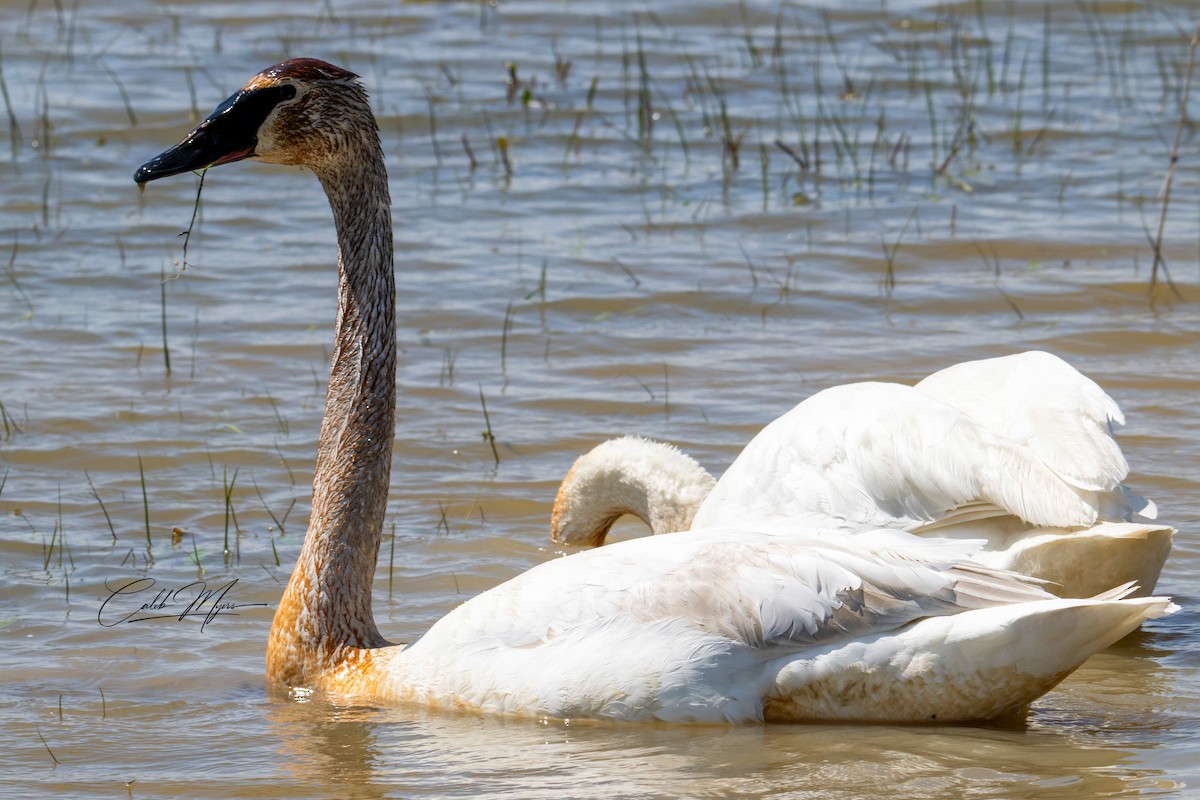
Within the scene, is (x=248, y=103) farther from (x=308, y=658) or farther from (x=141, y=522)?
(x=141, y=522)

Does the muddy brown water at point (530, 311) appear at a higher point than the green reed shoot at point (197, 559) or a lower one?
higher

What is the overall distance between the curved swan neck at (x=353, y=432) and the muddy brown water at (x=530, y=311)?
0.89 feet

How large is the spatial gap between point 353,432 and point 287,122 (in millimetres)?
938

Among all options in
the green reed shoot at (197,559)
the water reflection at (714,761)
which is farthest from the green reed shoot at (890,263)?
the water reflection at (714,761)

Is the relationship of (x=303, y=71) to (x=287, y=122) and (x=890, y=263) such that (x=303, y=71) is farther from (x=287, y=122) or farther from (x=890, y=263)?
(x=890, y=263)

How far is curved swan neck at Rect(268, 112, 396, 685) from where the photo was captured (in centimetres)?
547

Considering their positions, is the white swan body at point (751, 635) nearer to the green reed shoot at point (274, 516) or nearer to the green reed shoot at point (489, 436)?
the green reed shoot at point (274, 516)

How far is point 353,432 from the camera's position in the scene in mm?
5680

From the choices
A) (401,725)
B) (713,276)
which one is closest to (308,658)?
(401,725)

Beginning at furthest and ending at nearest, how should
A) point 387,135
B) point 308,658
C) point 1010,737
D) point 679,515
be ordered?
point 387,135 → point 679,515 → point 308,658 → point 1010,737

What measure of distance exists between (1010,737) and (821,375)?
12.6 ft

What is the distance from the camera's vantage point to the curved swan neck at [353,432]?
5.47 m

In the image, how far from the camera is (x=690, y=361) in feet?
29.1

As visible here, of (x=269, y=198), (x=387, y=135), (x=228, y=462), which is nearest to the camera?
(x=228, y=462)
